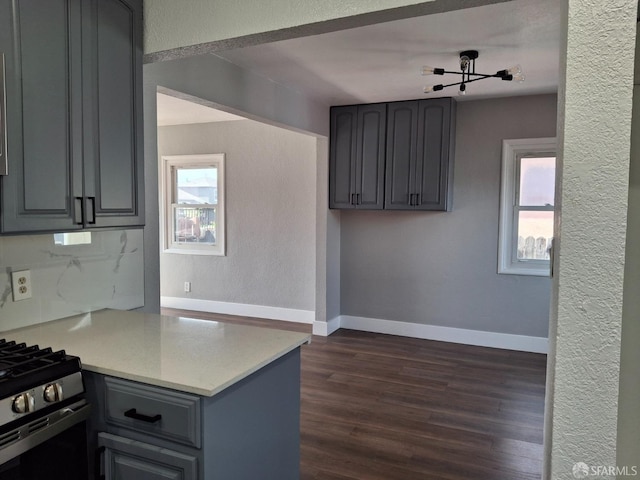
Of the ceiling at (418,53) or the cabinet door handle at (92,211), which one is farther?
the ceiling at (418,53)

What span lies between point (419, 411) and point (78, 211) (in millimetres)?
2509

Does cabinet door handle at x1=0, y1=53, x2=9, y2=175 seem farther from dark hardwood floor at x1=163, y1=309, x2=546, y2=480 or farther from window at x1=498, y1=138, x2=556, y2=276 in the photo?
window at x1=498, y1=138, x2=556, y2=276

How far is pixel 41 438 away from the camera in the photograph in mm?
1421

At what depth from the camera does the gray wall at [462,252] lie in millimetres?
4461

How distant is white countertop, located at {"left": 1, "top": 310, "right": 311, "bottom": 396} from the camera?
149 centimetres

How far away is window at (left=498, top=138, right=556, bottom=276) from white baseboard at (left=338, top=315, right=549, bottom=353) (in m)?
0.67

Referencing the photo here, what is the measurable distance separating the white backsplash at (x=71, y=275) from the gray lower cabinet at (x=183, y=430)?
64 cm

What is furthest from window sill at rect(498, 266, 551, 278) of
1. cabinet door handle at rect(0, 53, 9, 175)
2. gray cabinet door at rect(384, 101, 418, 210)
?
cabinet door handle at rect(0, 53, 9, 175)

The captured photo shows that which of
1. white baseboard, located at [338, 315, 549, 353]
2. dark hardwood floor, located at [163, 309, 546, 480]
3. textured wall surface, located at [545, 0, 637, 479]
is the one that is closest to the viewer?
textured wall surface, located at [545, 0, 637, 479]

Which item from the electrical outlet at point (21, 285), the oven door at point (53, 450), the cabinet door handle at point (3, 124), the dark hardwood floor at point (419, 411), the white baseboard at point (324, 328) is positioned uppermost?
the cabinet door handle at point (3, 124)

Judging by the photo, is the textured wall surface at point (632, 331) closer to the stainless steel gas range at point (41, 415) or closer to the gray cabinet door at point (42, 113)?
the stainless steel gas range at point (41, 415)

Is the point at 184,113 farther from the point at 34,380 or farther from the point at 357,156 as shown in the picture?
the point at 34,380

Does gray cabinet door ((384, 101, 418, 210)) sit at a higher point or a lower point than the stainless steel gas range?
higher

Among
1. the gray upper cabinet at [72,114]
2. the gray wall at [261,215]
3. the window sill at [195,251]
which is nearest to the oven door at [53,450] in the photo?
the gray upper cabinet at [72,114]
